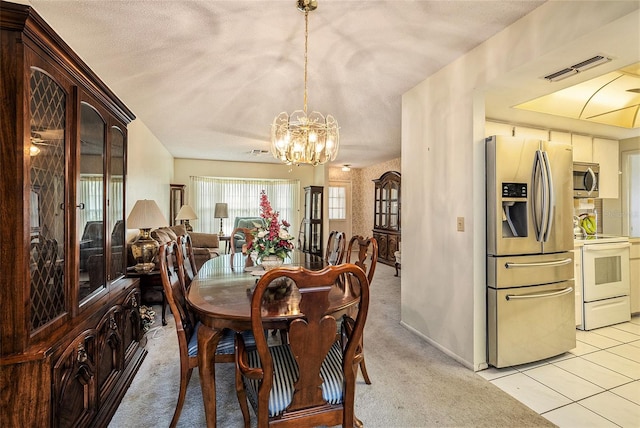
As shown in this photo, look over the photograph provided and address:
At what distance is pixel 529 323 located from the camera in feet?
7.89

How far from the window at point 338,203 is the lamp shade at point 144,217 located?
6028 mm

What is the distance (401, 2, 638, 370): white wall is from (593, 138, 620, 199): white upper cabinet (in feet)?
7.60

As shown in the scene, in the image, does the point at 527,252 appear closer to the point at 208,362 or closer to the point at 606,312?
the point at 606,312

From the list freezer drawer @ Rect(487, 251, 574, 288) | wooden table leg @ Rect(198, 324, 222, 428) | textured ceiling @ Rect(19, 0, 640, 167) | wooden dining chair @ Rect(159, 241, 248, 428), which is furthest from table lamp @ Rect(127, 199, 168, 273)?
freezer drawer @ Rect(487, 251, 574, 288)

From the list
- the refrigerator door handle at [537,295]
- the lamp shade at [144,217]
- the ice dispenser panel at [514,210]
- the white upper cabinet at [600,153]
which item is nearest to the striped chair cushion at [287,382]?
the refrigerator door handle at [537,295]

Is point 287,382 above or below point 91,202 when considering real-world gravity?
below

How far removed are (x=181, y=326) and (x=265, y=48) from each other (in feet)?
6.89

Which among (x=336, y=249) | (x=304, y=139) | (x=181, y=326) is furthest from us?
(x=336, y=249)

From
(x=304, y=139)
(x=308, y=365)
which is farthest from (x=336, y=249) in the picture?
(x=308, y=365)

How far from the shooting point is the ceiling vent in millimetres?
1972

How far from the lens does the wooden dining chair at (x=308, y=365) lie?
1.15 m

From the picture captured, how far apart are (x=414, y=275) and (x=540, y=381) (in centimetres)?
126

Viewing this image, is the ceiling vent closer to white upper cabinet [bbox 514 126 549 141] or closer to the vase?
white upper cabinet [bbox 514 126 549 141]

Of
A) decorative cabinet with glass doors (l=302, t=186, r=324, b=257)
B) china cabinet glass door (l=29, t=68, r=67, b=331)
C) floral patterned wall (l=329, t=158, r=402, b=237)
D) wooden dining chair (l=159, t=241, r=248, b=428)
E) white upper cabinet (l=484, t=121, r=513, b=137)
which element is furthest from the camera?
floral patterned wall (l=329, t=158, r=402, b=237)
